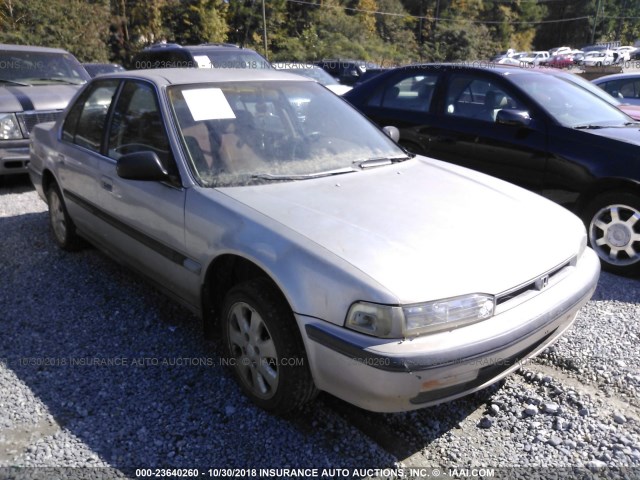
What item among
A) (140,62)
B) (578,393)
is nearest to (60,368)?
(578,393)

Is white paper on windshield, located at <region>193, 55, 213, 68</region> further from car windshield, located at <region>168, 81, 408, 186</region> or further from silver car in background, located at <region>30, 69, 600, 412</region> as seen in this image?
car windshield, located at <region>168, 81, 408, 186</region>

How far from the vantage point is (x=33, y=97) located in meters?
6.53

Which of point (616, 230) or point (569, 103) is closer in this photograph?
point (616, 230)

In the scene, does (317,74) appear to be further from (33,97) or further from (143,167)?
(143,167)

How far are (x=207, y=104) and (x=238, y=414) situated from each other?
5.71 feet

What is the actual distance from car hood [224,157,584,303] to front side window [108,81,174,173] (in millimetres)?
636

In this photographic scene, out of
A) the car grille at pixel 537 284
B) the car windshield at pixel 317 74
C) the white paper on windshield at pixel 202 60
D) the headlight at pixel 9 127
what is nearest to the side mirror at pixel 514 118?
the car grille at pixel 537 284

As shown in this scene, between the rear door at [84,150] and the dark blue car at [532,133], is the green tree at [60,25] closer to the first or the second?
the rear door at [84,150]

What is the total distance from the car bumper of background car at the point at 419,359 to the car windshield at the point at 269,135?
1.10 meters

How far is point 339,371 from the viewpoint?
2.11 metres

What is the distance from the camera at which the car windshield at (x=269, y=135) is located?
2.93 m

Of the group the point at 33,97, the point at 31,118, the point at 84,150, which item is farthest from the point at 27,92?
the point at 84,150

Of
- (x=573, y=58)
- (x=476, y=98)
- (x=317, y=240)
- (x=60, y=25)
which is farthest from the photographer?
(x=573, y=58)

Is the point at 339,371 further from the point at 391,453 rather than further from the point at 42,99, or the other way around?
the point at 42,99
